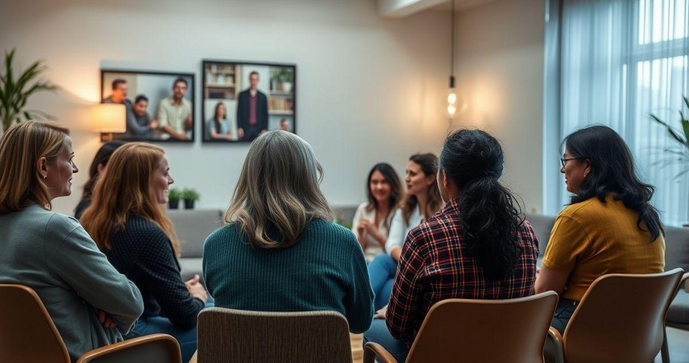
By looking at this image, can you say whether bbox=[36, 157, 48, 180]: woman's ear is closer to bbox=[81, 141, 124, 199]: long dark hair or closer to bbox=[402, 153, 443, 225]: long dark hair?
bbox=[81, 141, 124, 199]: long dark hair

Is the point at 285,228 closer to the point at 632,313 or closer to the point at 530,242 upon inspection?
the point at 530,242

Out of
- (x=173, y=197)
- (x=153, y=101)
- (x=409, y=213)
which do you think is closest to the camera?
(x=409, y=213)

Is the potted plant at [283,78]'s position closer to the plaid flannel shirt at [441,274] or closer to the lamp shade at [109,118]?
the lamp shade at [109,118]

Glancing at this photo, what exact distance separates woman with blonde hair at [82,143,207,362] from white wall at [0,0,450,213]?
3826 mm

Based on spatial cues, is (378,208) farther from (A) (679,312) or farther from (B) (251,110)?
(B) (251,110)

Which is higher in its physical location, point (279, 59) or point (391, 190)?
point (279, 59)

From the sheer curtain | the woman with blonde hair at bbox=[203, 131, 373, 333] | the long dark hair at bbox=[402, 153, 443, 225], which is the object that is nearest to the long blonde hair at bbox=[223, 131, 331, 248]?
the woman with blonde hair at bbox=[203, 131, 373, 333]

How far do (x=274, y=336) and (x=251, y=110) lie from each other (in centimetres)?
513

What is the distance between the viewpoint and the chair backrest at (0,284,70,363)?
2031mm

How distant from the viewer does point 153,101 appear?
256 inches

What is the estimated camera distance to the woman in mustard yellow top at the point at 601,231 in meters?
2.60

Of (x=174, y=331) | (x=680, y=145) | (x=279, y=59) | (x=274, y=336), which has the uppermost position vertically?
(x=279, y=59)

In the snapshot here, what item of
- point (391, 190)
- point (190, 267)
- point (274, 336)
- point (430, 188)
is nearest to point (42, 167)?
point (274, 336)

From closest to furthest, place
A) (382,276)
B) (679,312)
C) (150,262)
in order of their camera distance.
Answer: (150,262) → (679,312) → (382,276)
